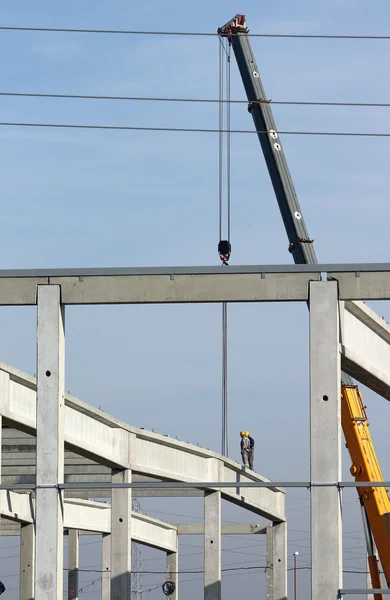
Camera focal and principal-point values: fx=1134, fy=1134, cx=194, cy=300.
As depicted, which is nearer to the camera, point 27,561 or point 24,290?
point 24,290

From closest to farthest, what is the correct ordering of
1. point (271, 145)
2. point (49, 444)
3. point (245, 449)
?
point (49, 444)
point (271, 145)
point (245, 449)

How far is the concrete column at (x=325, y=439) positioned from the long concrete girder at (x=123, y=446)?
28.5ft

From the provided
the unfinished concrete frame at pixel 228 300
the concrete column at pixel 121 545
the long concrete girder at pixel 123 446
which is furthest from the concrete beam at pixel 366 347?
the concrete column at pixel 121 545

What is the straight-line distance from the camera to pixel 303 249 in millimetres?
32219

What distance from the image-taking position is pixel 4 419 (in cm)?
2484

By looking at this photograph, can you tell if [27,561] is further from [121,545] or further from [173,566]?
[173,566]

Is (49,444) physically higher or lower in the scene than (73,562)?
higher

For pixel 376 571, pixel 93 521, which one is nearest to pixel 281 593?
pixel 93 521

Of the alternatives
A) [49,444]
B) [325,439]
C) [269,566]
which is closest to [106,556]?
[269,566]

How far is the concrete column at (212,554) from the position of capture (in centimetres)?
3350

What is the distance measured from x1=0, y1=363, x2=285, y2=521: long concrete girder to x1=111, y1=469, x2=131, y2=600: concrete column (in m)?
0.97

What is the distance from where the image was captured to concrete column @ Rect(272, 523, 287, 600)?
43438 mm

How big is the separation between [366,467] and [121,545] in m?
7.84

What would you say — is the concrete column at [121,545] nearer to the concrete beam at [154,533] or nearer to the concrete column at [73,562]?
the concrete beam at [154,533]
